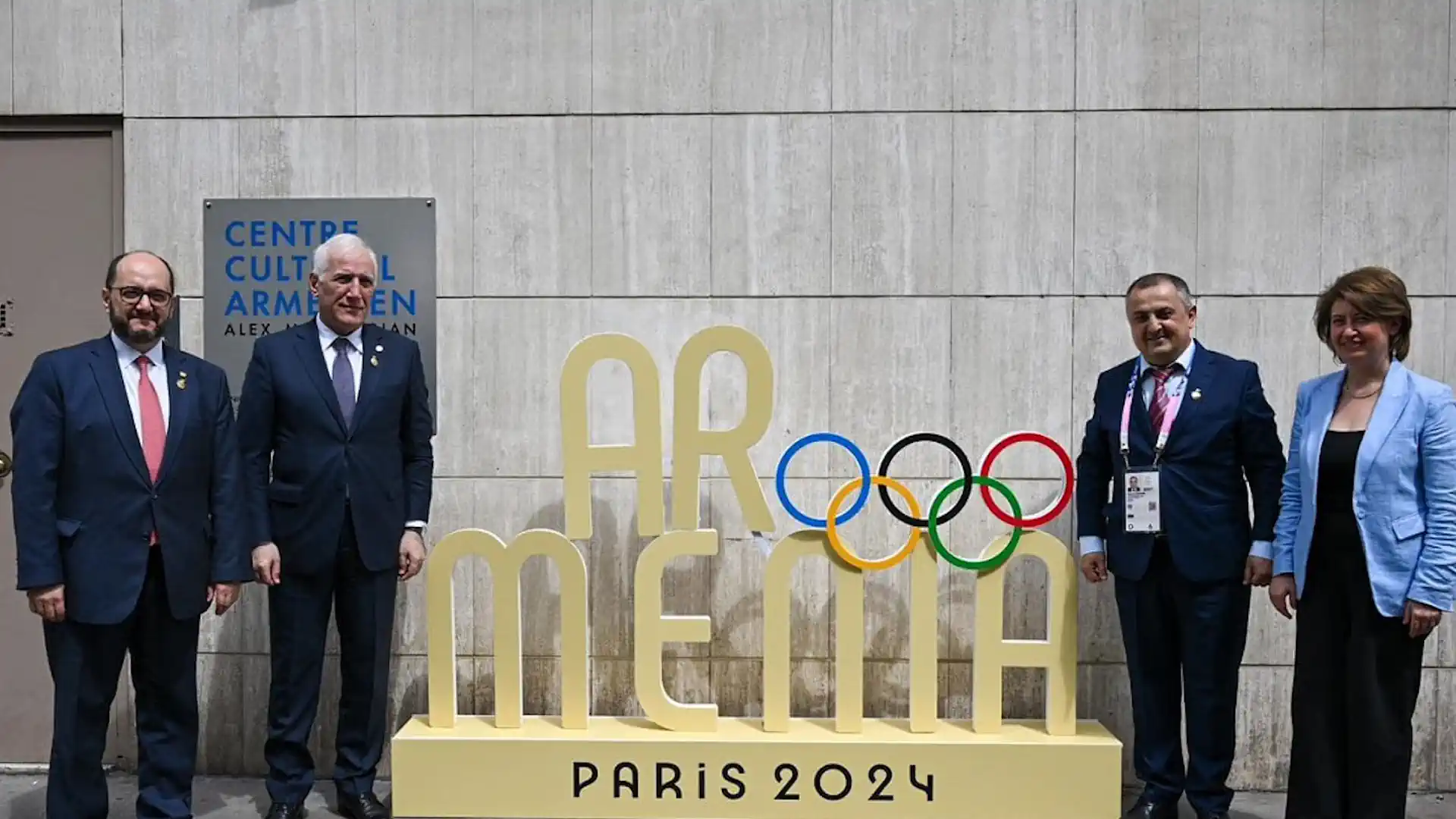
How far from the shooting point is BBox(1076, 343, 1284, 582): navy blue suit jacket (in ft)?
11.9

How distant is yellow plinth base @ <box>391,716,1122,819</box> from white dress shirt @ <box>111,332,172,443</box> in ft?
4.20

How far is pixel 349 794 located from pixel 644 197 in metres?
2.30

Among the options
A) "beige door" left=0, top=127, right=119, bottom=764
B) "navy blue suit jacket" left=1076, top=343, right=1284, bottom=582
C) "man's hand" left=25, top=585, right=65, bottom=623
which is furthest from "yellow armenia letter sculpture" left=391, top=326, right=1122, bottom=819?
"beige door" left=0, top=127, right=119, bottom=764

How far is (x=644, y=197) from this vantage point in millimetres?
4383

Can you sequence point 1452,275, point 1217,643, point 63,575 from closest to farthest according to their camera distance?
point 63,575, point 1217,643, point 1452,275

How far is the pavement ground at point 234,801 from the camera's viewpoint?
4062 mm

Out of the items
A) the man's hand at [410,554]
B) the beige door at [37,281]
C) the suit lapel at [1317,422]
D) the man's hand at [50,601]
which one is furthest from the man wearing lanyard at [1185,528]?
the beige door at [37,281]

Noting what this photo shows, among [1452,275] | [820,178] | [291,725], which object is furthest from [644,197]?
[1452,275]

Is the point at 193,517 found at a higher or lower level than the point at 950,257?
lower

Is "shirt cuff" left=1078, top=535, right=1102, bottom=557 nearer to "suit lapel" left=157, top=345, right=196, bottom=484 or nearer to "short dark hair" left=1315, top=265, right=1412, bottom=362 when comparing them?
"short dark hair" left=1315, top=265, right=1412, bottom=362

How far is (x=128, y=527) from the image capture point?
3.44 meters

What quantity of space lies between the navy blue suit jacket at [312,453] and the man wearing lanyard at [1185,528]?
2310 mm

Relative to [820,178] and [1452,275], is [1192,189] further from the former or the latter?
[820,178]

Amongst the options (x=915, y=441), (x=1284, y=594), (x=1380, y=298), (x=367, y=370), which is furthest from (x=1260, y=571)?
(x=367, y=370)
